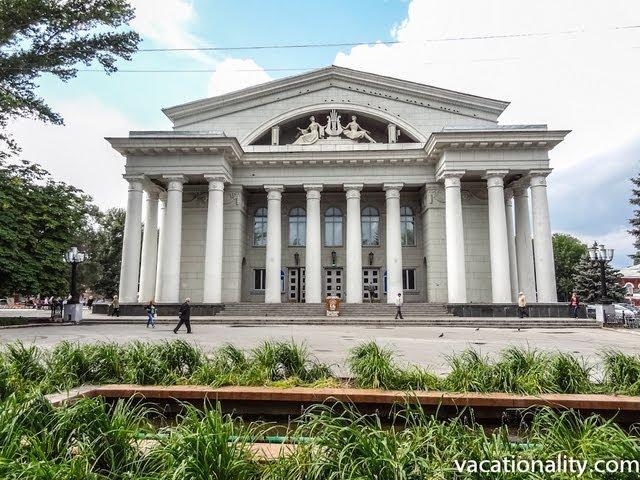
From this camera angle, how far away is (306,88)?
3441cm

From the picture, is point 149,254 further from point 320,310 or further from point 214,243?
point 320,310

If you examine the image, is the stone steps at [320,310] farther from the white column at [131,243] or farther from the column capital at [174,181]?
the column capital at [174,181]

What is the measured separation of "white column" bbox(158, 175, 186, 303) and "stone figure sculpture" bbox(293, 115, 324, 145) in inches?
369

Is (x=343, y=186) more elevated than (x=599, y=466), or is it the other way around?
(x=343, y=186)

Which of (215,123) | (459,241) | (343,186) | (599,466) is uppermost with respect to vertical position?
(215,123)

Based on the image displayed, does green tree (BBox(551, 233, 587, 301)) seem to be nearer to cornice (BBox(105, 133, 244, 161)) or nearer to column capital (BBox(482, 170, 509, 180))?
column capital (BBox(482, 170, 509, 180))

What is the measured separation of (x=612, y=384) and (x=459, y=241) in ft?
78.4

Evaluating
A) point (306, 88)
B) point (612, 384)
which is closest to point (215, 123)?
point (306, 88)

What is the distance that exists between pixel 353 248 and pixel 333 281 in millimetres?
4942

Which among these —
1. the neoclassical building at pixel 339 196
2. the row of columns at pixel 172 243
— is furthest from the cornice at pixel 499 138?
the row of columns at pixel 172 243

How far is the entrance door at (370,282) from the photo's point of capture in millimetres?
34675

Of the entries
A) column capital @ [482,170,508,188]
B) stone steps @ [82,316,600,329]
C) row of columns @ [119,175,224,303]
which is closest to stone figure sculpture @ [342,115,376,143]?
column capital @ [482,170,508,188]

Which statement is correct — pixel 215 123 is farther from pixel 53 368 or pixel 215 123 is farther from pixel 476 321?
pixel 53 368

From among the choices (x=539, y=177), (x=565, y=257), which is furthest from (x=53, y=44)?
(x=565, y=257)
